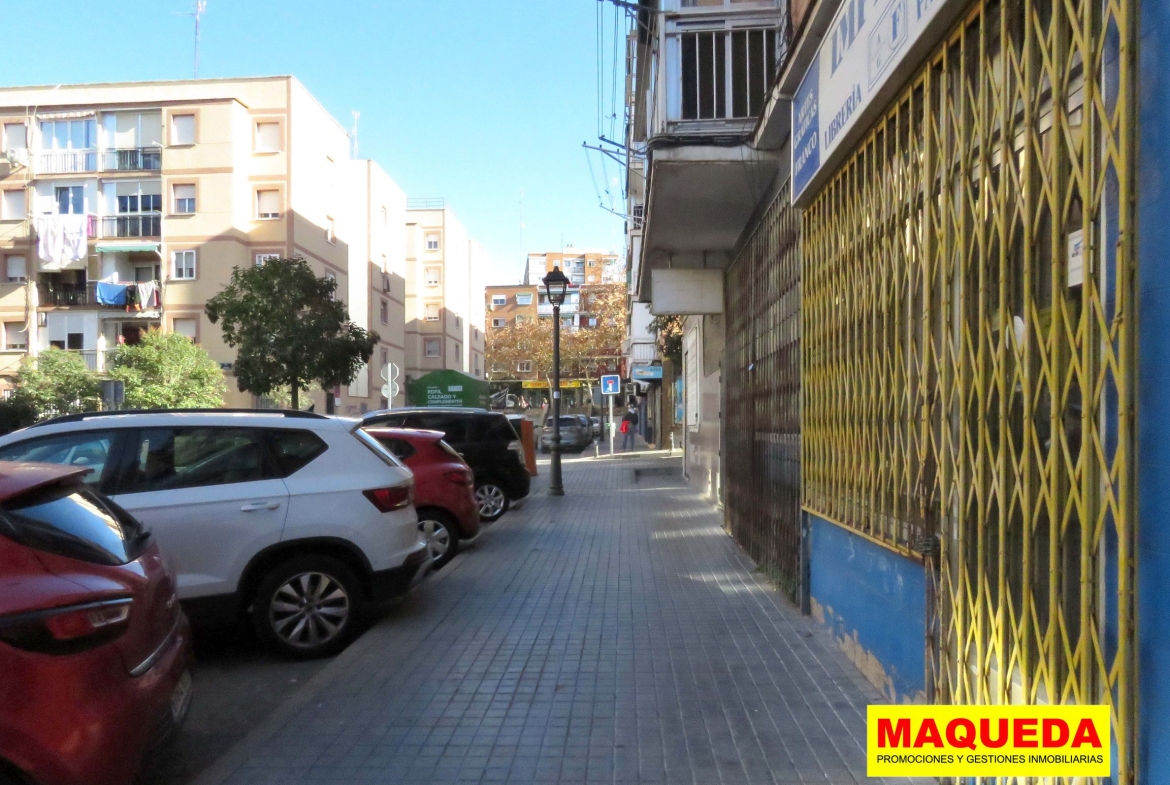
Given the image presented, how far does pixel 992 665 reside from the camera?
4027 mm

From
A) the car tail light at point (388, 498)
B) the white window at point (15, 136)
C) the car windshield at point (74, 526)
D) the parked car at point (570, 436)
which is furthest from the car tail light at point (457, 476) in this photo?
the white window at point (15, 136)

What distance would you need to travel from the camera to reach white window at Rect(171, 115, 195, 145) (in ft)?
126

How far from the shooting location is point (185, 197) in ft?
126

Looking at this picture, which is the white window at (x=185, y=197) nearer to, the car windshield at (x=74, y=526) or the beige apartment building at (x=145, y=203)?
the beige apartment building at (x=145, y=203)

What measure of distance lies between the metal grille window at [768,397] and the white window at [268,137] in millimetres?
30180

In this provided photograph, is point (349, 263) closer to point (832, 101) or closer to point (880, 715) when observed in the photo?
point (832, 101)

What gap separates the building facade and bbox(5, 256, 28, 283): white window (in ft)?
129

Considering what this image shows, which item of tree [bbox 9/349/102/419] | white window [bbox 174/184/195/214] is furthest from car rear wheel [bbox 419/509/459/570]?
white window [bbox 174/184/195/214]

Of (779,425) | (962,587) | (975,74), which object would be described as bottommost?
(962,587)

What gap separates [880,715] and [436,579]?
705 centimetres

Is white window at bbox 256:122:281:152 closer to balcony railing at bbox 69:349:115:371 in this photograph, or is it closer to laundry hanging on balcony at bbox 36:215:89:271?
laundry hanging on balcony at bbox 36:215:89:271

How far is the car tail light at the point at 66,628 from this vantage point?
11.4 ft

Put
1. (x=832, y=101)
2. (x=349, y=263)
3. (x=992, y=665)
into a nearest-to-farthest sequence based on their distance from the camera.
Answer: (x=992, y=665) < (x=832, y=101) < (x=349, y=263)

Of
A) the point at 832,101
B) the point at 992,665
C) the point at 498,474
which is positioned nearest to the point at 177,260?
the point at 498,474
